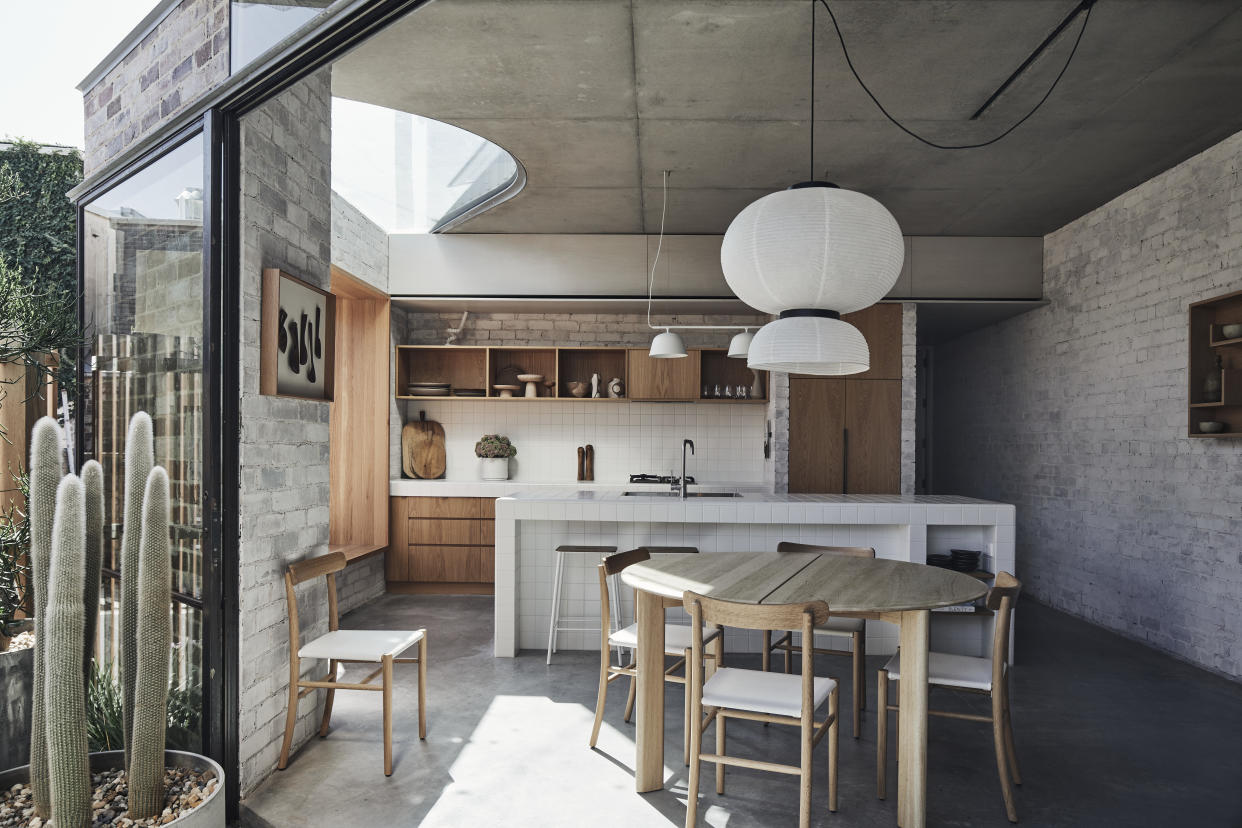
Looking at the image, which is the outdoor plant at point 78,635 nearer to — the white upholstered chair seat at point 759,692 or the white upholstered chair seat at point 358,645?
the white upholstered chair seat at point 358,645

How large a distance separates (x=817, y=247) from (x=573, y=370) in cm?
520

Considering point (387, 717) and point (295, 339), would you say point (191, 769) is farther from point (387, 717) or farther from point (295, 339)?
point (295, 339)

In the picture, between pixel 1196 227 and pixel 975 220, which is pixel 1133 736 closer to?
pixel 1196 227

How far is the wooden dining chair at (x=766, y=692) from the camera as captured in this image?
2369mm

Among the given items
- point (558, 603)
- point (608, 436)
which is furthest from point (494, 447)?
point (558, 603)

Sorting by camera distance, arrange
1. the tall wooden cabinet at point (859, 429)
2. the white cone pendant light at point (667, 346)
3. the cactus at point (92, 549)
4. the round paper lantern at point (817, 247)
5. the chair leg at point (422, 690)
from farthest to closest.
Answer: the tall wooden cabinet at point (859, 429), the white cone pendant light at point (667, 346), the chair leg at point (422, 690), the cactus at point (92, 549), the round paper lantern at point (817, 247)

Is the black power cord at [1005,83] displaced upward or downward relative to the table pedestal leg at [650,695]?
upward

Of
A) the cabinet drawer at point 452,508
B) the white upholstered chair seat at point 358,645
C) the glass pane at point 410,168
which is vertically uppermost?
the glass pane at point 410,168

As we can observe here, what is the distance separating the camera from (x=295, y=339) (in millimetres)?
3158

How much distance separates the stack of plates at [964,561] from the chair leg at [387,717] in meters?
3.29

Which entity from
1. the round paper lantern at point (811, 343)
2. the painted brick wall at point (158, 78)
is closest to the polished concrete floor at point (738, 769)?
the round paper lantern at point (811, 343)

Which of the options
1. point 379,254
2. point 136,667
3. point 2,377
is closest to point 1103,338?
point 379,254

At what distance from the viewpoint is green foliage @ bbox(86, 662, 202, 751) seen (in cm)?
271

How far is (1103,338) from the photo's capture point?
220 inches
